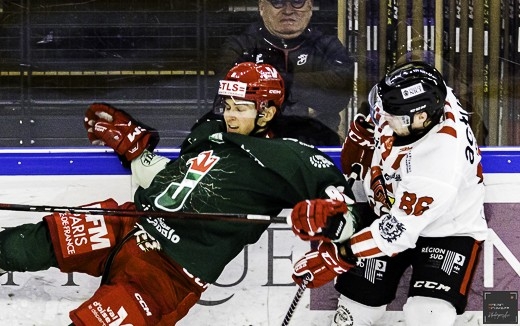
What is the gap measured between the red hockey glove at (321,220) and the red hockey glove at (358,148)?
0.34 m

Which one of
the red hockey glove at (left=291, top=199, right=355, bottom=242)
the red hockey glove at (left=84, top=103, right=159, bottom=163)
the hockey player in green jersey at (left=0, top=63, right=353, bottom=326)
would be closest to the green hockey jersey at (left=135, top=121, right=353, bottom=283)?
the hockey player in green jersey at (left=0, top=63, right=353, bottom=326)

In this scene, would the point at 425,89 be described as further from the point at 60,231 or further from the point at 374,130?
the point at 60,231

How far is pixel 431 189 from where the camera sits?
343 centimetres

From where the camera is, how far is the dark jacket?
3.81 meters

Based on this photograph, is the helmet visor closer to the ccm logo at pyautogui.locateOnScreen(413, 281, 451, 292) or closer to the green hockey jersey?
the green hockey jersey

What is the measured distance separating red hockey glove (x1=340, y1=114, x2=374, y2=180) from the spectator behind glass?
78 mm

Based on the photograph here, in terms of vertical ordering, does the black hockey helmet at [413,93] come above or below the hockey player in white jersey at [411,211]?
above

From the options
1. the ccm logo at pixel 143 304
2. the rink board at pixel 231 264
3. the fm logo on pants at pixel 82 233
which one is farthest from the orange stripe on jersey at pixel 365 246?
the fm logo on pants at pixel 82 233

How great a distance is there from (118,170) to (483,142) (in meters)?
1.07

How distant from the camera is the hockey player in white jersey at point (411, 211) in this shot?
3.45 meters

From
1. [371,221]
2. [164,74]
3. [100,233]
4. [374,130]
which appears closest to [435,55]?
[374,130]

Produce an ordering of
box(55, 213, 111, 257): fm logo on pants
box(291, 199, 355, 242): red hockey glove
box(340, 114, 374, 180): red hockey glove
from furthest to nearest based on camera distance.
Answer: box(340, 114, 374, 180): red hockey glove < box(55, 213, 111, 257): fm logo on pants < box(291, 199, 355, 242): red hockey glove

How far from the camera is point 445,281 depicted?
11.8 ft

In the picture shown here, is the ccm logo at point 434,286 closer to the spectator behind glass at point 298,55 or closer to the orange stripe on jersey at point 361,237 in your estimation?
the orange stripe on jersey at point 361,237
